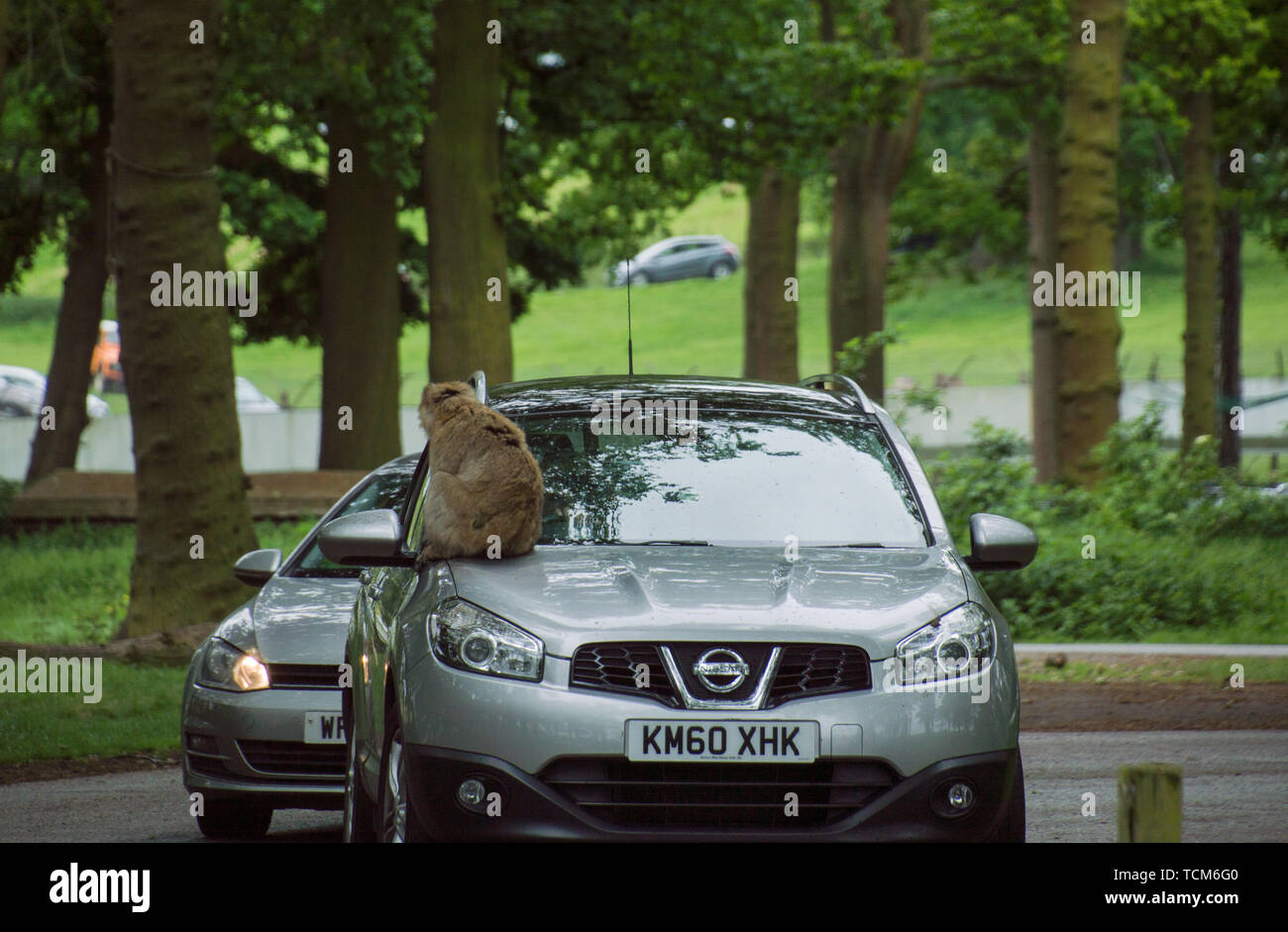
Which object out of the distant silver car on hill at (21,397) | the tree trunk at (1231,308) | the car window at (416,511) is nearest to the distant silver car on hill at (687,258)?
the distant silver car on hill at (21,397)

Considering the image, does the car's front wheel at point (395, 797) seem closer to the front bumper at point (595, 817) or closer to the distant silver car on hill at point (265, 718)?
the front bumper at point (595, 817)

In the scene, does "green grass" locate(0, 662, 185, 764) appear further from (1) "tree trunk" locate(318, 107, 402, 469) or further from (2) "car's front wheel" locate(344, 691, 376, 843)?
(1) "tree trunk" locate(318, 107, 402, 469)

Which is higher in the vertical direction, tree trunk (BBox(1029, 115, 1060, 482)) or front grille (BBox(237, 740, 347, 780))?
tree trunk (BBox(1029, 115, 1060, 482))

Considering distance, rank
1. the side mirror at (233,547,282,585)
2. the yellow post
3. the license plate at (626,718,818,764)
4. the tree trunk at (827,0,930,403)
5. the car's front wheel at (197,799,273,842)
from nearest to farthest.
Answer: the yellow post
the license plate at (626,718,818,764)
the car's front wheel at (197,799,273,842)
the side mirror at (233,547,282,585)
the tree trunk at (827,0,930,403)

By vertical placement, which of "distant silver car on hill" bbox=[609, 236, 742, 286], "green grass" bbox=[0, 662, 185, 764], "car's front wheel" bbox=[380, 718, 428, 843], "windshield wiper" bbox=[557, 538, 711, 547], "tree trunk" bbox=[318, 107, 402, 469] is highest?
"distant silver car on hill" bbox=[609, 236, 742, 286]

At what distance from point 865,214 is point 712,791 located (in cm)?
2223

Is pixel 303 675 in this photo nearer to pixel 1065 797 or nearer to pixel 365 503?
pixel 365 503

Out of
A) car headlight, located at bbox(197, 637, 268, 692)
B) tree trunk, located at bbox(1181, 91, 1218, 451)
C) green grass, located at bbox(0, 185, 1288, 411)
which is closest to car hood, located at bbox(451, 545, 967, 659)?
car headlight, located at bbox(197, 637, 268, 692)

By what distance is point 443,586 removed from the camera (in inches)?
232

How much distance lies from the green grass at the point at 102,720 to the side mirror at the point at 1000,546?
627cm

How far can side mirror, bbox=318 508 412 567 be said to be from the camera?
623 cm

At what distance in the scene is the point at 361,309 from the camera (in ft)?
82.9

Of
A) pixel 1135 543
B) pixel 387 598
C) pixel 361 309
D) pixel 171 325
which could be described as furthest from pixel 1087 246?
pixel 387 598

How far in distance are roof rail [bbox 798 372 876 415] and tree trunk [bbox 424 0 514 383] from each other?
36.2ft
